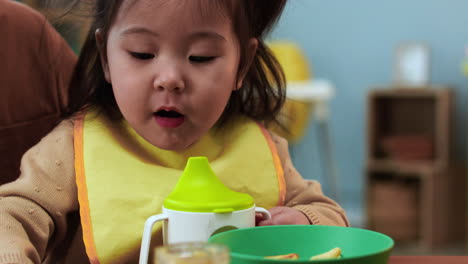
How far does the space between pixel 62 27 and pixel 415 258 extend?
2.82 feet

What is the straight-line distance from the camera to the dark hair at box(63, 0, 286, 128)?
3.05ft

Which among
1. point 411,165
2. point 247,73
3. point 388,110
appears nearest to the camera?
point 247,73

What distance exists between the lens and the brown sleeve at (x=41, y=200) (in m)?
0.74

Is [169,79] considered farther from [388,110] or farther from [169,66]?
[388,110]

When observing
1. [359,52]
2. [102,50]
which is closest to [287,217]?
[102,50]

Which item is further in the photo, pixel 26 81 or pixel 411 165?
pixel 411 165

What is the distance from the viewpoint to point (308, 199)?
1.01 metres

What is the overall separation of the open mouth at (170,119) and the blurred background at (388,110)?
2725mm

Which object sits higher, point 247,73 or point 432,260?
point 247,73

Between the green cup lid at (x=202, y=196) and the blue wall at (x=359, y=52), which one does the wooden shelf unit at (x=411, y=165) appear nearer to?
the blue wall at (x=359, y=52)

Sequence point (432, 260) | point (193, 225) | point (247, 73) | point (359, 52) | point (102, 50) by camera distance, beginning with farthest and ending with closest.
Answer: point (359, 52) → point (247, 73) → point (102, 50) → point (432, 260) → point (193, 225)

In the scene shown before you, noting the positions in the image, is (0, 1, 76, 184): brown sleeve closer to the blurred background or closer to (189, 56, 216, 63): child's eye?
(189, 56, 216, 63): child's eye

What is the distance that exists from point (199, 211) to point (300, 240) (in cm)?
10

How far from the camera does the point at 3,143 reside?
1042 mm
